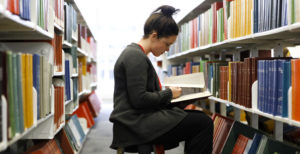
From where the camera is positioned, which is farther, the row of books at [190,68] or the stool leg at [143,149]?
the row of books at [190,68]

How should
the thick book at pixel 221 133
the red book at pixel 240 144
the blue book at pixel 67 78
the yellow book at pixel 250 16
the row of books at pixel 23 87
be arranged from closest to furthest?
the row of books at pixel 23 87, the yellow book at pixel 250 16, the red book at pixel 240 144, the thick book at pixel 221 133, the blue book at pixel 67 78

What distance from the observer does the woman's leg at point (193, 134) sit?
1272 mm

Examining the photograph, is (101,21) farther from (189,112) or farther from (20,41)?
(189,112)

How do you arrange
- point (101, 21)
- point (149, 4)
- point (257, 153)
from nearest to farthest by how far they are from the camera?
1. point (257, 153)
2. point (149, 4)
3. point (101, 21)

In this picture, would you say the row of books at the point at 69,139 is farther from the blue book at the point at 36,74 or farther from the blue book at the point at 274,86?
the blue book at the point at 274,86

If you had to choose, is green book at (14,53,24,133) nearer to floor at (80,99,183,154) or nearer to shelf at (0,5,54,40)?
shelf at (0,5,54,40)

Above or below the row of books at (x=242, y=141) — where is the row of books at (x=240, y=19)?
above

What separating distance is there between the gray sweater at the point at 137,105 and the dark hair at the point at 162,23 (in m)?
0.15

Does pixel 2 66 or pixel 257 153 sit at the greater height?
pixel 2 66

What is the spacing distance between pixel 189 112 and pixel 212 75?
0.88 m

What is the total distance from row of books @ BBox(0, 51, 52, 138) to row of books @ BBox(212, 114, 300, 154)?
1221mm

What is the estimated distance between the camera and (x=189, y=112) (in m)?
1.34

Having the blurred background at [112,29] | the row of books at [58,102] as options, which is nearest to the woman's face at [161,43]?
the row of books at [58,102]

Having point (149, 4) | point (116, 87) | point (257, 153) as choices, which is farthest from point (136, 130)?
point (149, 4)
